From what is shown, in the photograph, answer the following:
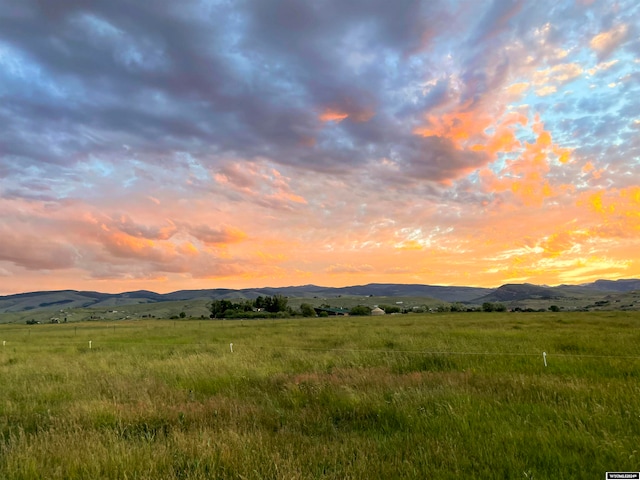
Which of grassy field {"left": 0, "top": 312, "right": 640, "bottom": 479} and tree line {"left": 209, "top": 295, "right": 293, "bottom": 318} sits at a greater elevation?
grassy field {"left": 0, "top": 312, "right": 640, "bottom": 479}

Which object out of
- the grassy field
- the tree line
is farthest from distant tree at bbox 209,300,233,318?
the grassy field

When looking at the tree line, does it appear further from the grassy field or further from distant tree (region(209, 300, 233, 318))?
the grassy field

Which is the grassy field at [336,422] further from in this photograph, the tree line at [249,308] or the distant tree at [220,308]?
the distant tree at [220,308]

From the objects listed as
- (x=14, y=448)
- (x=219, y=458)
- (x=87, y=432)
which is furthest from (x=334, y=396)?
(x=14, y=448)

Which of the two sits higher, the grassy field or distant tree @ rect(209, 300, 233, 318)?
the grassy field

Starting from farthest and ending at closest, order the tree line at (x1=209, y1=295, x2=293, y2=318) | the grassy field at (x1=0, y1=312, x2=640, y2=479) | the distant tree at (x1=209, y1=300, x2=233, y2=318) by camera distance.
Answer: the distant tree at (x1=209, y1=300, x2=233, y2=318), the tree line at (x1=209, y1=295, x2=293, y2=318), the grassy field at (x1=0, y1=312, x2=640, y2=479)

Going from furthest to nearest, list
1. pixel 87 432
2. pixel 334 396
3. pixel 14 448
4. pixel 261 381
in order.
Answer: pixel 261 381
pixel 334 396
pixel 87 432
pixel 14 448

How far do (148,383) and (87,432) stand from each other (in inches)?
177

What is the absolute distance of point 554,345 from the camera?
16.3 m

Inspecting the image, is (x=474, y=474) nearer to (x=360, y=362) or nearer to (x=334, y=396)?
(x=334, y=396)

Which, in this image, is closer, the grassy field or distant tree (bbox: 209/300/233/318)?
the grassy field

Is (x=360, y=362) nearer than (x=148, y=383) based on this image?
No

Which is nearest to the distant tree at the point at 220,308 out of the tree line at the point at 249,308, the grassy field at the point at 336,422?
the tree line at the point at 249,308

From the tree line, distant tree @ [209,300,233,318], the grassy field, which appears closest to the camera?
the grassy field
